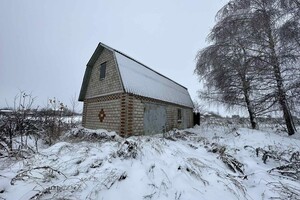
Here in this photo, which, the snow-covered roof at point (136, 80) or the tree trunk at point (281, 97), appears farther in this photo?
the snow-covered roof at point (136, 80)

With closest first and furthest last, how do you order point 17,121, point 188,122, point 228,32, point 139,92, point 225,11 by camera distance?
1. point 17,121
2. point 139,92
3. point 228,32
4. point 225,11
5. point 188,122

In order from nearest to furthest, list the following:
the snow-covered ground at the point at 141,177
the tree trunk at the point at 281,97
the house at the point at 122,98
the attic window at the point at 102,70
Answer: the snow-covered ground at the point at 141,177, the tree trunk at the point at 281,97, the house at the point at 122,98, the attic window at the point at 102,70

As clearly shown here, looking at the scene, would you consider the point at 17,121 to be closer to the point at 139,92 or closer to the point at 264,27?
the point at 139,92

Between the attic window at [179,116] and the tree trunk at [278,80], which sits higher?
the tree trunk at [278,80]

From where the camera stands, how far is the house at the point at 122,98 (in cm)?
909

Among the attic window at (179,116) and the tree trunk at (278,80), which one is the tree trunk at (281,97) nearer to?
the tree trunk at (278,80)

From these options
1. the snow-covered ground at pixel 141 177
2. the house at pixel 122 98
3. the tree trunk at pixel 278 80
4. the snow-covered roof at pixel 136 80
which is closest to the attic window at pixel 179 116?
the house at pixel 122 98

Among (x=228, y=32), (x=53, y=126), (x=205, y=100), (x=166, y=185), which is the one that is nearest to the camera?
(x=166, y=185)

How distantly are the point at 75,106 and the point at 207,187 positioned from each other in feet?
39.1

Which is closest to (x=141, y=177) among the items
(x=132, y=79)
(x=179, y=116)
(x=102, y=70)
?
(x=132, y=79)

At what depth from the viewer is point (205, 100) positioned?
13.8 meters

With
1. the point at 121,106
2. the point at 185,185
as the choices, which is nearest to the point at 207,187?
the point at 185,185

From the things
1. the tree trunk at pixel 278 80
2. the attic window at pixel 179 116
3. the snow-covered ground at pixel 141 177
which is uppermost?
the tree trunk at pixel 278 80

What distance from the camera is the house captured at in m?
9.09
